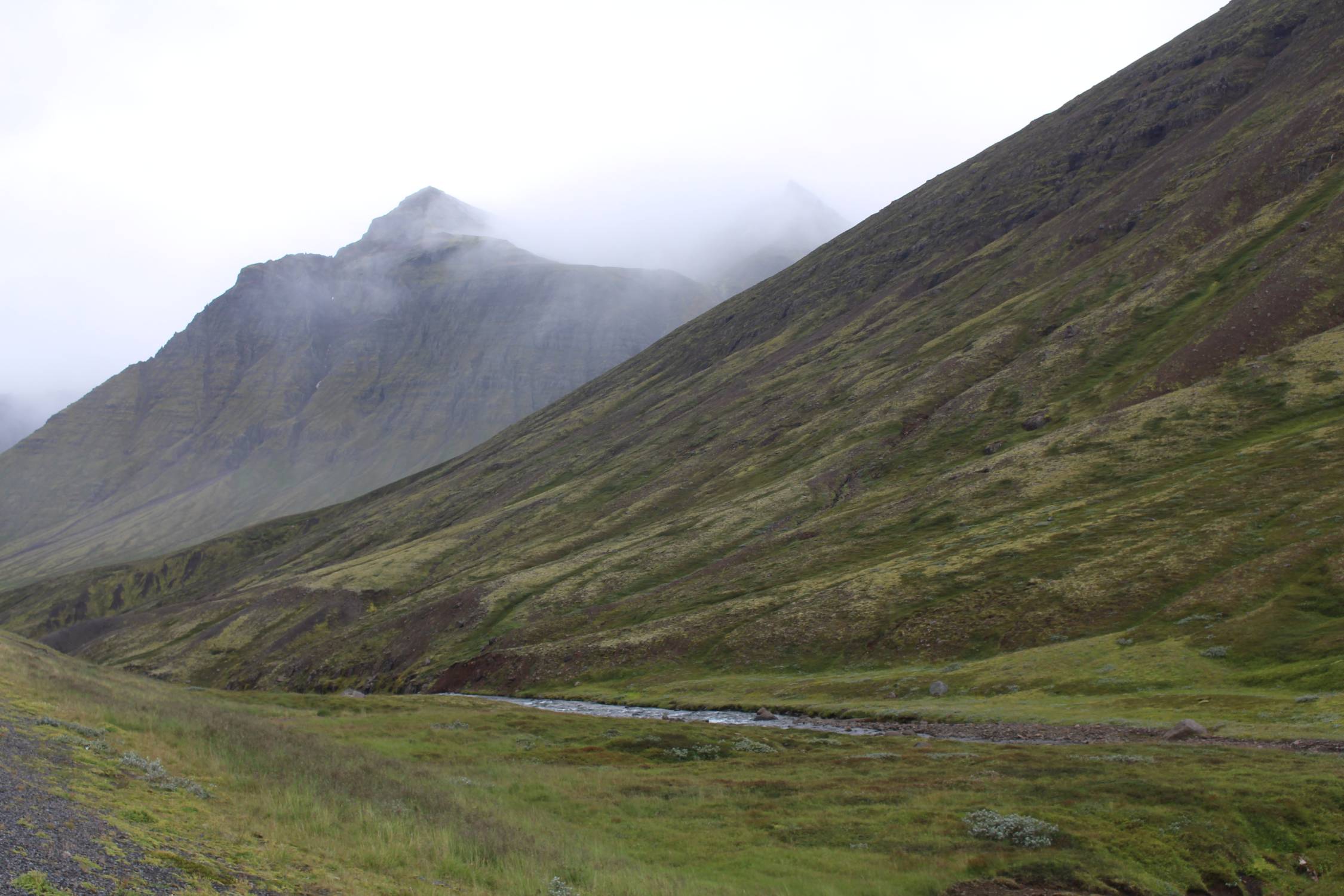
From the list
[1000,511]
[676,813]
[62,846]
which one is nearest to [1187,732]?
[676,813]

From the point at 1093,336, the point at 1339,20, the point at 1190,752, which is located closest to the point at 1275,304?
the point at 1093,336

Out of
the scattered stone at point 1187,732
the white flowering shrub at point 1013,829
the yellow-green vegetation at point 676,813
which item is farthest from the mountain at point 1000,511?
the white flowering shrub at point 1013,829

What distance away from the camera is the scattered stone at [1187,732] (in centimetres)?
3859

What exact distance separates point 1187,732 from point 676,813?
27149mm

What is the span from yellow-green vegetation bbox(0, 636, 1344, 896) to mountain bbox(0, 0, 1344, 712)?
24.7 metres

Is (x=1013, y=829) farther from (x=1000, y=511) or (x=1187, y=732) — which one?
(x=1000, y=511)

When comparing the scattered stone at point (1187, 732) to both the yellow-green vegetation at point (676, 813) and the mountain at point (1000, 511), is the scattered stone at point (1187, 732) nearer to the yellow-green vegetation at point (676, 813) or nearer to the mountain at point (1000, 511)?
the yellow-green vegetation at point (676, 813)

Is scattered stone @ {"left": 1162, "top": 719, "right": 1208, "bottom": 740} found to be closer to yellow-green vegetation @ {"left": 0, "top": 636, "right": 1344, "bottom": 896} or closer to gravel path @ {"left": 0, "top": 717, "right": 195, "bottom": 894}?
yellow-green vegetation @ {"left": 0, "top": 636, "right": 1344, "bottom": 896}

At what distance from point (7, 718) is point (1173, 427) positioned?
112 m

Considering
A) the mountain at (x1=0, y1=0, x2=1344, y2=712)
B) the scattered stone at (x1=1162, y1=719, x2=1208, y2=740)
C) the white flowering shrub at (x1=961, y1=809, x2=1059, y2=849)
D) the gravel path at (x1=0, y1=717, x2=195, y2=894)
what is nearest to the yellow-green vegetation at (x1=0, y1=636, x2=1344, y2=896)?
the white flowering shrub at (x1=961, y1=809, x2=1059, y2=849)

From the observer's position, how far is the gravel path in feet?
39.2

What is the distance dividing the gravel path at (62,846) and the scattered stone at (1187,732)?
43395mm

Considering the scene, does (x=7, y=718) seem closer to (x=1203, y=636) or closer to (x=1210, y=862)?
(x=1210, y=862)

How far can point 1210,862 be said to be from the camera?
22578 millimetres
